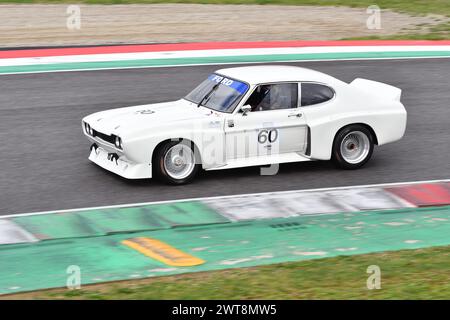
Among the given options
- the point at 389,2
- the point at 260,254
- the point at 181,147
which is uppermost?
the point at 389,2

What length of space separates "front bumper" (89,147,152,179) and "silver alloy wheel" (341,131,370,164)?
3.08 meters

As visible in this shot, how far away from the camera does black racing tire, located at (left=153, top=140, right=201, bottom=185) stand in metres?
12.6

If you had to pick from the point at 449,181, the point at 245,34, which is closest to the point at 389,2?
the point at 245,34

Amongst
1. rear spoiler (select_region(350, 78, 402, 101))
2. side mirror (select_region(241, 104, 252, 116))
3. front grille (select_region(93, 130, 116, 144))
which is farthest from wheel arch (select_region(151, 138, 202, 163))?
rear spoiler (select_region(350, 78, 402, 101))

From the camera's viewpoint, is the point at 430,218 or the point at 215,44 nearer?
the point at 430,218

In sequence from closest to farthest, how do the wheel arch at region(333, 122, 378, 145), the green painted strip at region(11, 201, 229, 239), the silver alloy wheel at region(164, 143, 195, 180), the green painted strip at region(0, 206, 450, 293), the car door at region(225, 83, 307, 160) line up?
the green painted strip at region(0, 206, 450, 293) → the green painted strip at region(11, 201, 229, 239) → the silver alloy wheel at region(164, 143, 195, 180) → the car door at region(225, 83, 307, 160) → the wheel arch at region(333, 122, 378, 145)

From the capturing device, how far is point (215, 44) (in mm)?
23172

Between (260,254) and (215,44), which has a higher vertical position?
(215,44)

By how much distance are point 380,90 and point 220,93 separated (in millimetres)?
2666

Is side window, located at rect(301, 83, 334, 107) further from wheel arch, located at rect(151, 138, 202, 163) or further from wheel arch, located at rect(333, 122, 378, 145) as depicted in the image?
wheel arch, located at rect(151, 138, 202, 163)

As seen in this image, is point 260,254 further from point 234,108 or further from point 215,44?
point 215,44

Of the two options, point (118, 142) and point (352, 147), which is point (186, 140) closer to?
point (118, 142)
